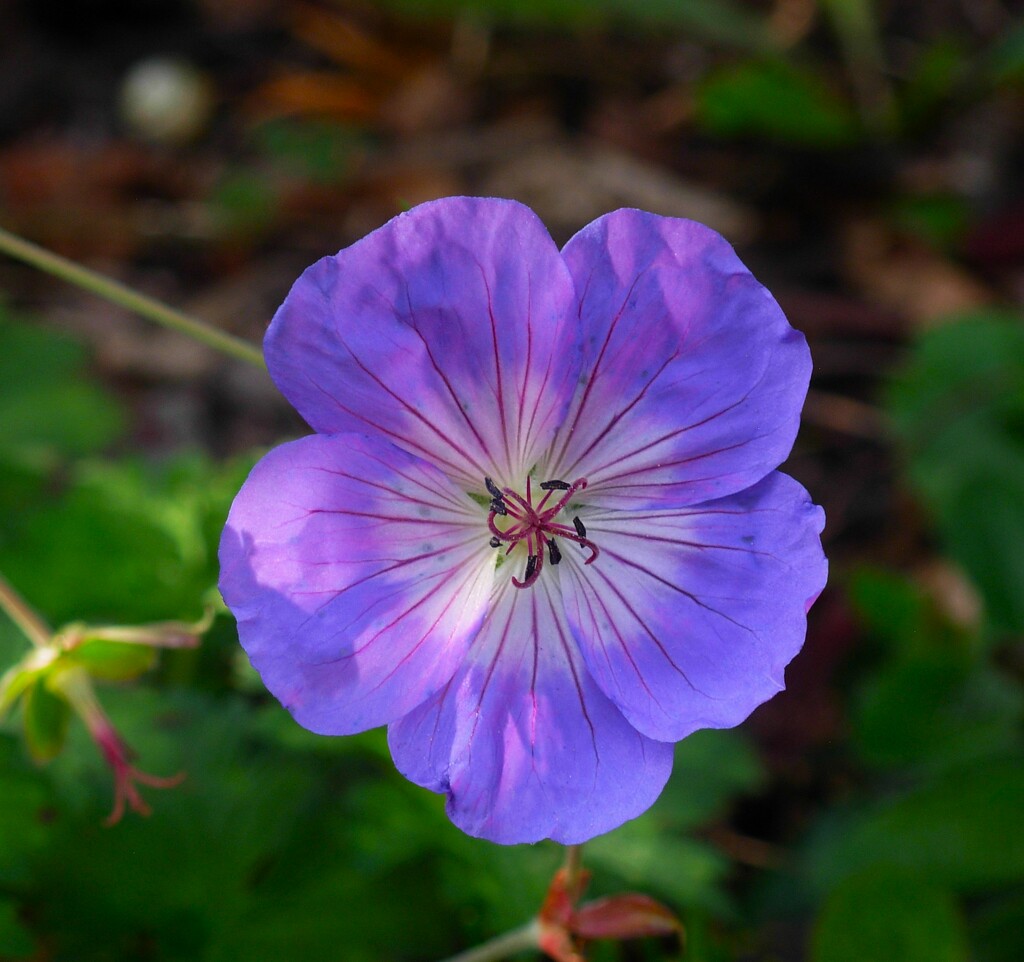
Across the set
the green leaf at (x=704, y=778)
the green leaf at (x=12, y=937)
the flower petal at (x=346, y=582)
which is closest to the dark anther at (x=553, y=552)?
the flower petal at (x=346, y=582)

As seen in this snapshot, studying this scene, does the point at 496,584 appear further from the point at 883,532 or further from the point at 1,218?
the point at 1,218

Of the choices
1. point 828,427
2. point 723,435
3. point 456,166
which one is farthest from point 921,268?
point 723,435

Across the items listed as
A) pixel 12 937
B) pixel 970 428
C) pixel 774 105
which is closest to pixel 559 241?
pixel 774 105

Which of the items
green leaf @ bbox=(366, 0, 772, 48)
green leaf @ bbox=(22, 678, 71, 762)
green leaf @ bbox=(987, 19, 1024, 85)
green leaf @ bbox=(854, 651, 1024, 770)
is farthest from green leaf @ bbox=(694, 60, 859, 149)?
green leaf @ bbox=(22, 678, 71, 762)

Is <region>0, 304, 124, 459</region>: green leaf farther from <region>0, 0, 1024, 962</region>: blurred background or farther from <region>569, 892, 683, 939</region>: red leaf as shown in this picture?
<region>569, 892, 683, 939</region>: red leaf

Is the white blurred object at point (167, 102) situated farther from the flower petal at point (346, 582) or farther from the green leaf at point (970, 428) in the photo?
the flower petal at point (346, 582)
